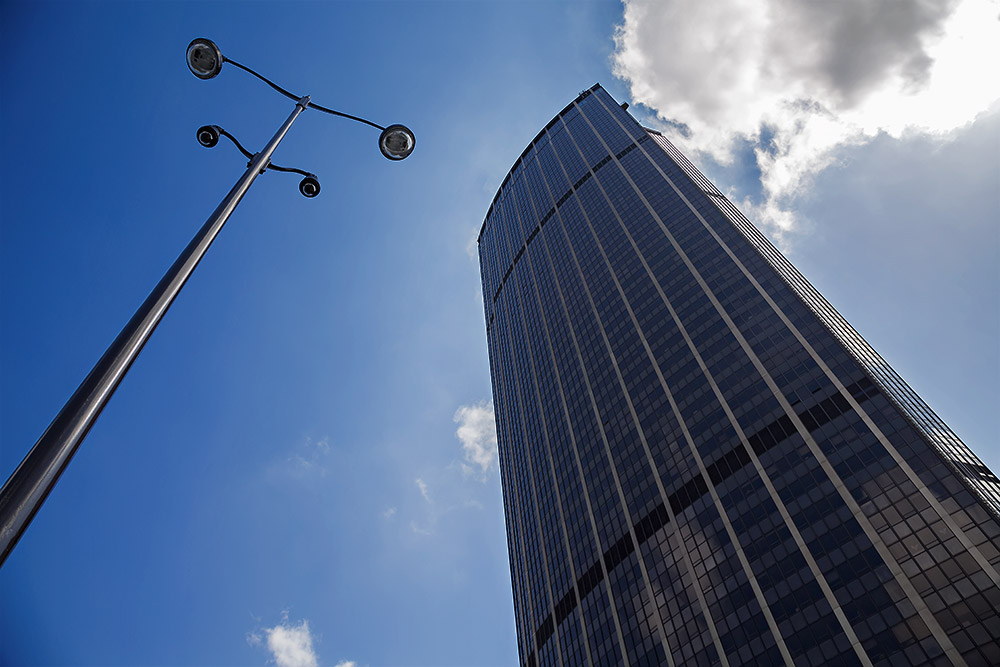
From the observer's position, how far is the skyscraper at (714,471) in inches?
2004

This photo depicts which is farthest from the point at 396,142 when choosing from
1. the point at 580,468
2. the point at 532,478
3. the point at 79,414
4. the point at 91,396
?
the point at 532,478

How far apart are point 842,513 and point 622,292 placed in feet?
192

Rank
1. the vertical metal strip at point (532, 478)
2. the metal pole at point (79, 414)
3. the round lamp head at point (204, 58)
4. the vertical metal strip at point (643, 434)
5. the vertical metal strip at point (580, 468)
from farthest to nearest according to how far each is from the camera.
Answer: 1. the vertical metal strip at point (532, 478)
2. the vertical metal strip at point (580, 468)
3. the vertical metal strip at point (643, 434)
4. the round lamp head at point (204, 58)
5. the metal pole at point (79, 414)

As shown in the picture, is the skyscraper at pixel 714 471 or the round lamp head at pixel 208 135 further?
the skyscraper at pixel 714 471

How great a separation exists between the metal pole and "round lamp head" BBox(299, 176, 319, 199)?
7.93 metres

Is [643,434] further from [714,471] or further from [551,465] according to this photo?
[551,465]

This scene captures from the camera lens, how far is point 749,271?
3467 inches

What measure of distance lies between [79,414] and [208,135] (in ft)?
39.9

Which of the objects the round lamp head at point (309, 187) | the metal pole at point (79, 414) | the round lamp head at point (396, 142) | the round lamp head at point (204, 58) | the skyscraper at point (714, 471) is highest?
the skyscraper at point (714, 471)

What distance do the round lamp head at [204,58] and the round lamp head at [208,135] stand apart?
5.98 ft

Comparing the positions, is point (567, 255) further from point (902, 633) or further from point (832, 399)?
point (902, 633)

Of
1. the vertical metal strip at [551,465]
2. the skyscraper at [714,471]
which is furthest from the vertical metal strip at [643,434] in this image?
the vertical metal strip at [551,465]

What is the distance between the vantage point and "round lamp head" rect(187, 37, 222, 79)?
44.0 ft

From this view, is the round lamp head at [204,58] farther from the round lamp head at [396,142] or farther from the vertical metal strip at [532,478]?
the vertical metal strip at [532,478]
